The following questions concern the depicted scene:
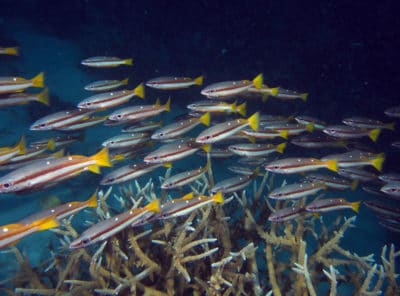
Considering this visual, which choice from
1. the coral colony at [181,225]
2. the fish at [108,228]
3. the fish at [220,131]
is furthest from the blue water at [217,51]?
the fish at [108,228]

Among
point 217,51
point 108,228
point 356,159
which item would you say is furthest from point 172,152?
point 217,51

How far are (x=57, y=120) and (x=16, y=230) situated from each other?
3.16m

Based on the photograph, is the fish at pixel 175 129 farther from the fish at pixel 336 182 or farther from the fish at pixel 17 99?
the fish at pixel 336 182

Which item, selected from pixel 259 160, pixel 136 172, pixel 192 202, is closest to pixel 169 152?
pixel 136 172

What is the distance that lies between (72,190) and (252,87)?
30.2 feet

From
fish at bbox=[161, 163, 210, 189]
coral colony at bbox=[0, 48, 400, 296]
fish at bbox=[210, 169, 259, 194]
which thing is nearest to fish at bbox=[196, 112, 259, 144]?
coral colony at bbox=[0, 48, 400, 296]

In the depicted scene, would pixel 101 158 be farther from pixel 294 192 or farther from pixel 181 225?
pixel 294 192

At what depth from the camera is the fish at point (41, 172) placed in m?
3.35

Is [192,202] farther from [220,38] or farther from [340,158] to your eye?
[220,38]

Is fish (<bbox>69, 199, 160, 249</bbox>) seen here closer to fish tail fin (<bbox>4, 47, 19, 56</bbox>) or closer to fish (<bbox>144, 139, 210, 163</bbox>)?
fish (<bbox>144, 139, 210, 163</bbox>)

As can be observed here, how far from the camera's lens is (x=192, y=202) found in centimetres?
445

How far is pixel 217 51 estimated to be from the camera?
1289cm

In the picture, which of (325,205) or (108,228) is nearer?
(108,228)

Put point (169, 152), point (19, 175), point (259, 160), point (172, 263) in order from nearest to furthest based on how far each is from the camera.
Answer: point (19, 175), point (172, 263), point (169, 152), point (259, 160)
